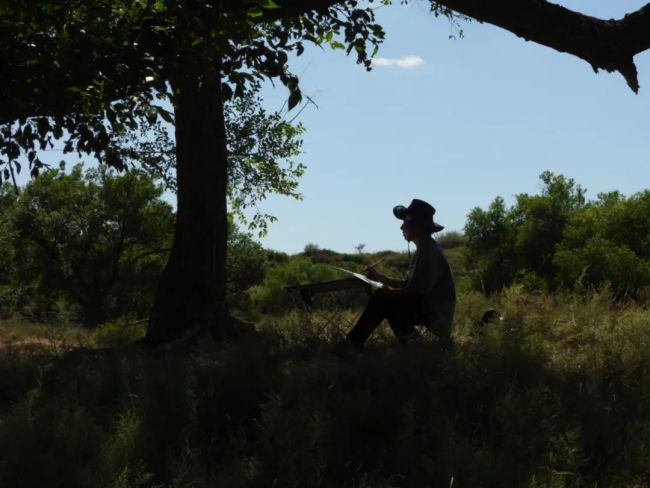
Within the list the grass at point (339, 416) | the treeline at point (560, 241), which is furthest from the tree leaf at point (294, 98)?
the treeline at point (560, 241)

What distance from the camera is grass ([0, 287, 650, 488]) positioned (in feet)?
18.3

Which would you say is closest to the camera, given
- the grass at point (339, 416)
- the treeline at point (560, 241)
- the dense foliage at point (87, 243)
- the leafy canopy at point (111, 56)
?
the grass at point (339, 416)

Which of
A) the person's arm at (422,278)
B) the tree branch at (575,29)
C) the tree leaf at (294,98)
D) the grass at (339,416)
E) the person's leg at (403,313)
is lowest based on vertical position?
the grass at (339,416)

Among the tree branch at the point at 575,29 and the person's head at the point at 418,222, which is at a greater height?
the tree branch at the point at 575,29

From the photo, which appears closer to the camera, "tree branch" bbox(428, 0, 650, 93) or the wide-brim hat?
the wide-brim hat

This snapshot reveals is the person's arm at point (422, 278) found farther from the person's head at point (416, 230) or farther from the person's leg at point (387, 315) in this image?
the person's head at point (416, 230)

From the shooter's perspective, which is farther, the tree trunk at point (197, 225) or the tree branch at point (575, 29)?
the tree trunk at point (197, 225)

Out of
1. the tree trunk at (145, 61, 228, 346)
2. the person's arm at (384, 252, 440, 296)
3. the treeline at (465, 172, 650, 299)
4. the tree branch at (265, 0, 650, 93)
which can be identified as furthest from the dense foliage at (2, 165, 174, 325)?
the person's arm at (384, 252, 440, 296)

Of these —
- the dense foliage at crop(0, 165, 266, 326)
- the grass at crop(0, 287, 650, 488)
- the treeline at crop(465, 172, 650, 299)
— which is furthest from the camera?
the dense foliage at crop(0, 165, 266, 326)

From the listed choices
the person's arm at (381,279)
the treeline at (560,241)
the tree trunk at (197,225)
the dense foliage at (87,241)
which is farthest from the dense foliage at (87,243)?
the person's arm at (381,279)

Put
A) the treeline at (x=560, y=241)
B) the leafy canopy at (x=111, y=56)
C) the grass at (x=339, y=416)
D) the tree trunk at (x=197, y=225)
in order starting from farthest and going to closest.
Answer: the treeline at (x=560, y=241) < the tree trunk at (x=197, y=225) < the leafy canopy at (x=111, y=56) < the grass at (x=339, y=416)

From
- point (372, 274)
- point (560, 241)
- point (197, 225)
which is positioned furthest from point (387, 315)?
point (560, 241)

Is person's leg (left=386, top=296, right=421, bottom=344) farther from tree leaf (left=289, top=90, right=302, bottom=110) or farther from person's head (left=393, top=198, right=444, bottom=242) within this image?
tree leaf (left=289, top=90, right=302, bottom=110)

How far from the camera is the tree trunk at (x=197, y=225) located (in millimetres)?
10352
